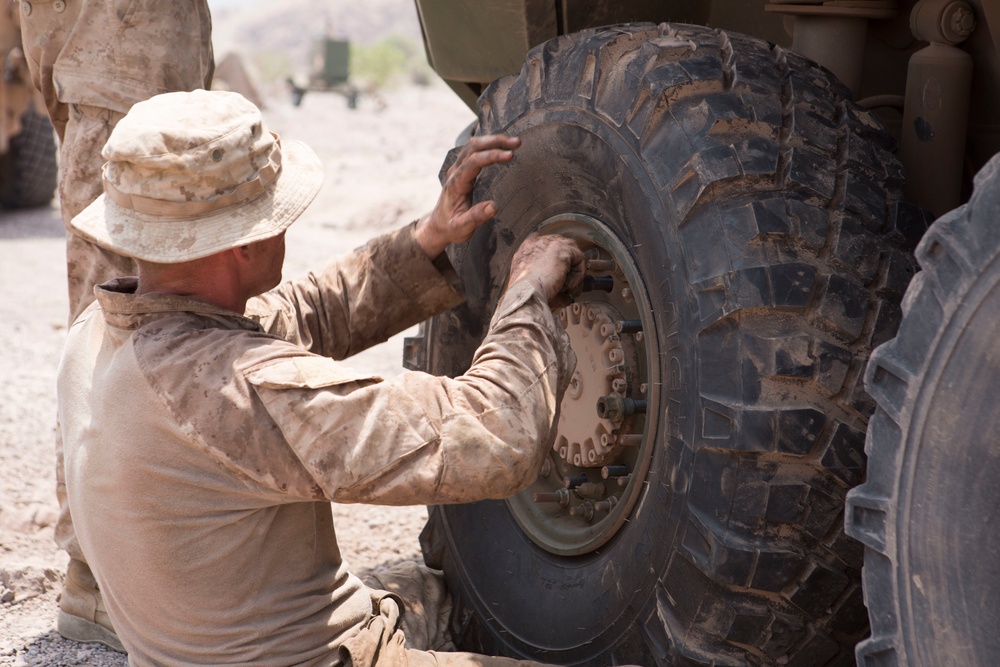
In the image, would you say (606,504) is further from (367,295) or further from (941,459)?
(941,459)

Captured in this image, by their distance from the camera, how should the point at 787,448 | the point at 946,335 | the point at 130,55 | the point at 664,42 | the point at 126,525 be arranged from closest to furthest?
the point at 946,335
the point at 787,448
the point at 126,525
the point at 664,42
the point at 130,55

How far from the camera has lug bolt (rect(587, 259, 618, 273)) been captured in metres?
2.48

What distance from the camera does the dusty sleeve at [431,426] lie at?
1970mm

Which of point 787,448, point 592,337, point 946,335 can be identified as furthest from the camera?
point 592,337

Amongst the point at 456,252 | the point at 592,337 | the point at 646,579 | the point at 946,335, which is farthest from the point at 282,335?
the point at 946,335

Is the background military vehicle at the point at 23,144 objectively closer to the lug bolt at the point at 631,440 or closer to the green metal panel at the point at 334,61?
the lug bolt at the point at 631,440

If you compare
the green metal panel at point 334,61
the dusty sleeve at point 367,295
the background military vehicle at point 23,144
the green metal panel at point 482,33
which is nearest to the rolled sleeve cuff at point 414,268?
the dusty sleeve at point 367,295

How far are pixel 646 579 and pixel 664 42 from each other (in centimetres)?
109

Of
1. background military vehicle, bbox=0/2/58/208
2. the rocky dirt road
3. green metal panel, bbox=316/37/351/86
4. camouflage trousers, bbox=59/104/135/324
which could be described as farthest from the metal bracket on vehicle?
green metal panel, bbox=316/37/351/86

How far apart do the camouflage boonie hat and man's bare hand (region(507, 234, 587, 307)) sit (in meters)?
0.48

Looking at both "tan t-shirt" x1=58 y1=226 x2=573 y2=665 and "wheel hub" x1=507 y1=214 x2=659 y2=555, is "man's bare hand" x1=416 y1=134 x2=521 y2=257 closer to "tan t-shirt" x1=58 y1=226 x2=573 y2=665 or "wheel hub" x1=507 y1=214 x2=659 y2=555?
"wheel hub" x1=507 y1=214 x2=659 y2=555

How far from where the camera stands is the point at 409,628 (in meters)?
2.96

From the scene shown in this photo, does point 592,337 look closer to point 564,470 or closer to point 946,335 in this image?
point 564,470

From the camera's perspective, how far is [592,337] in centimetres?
257
